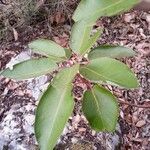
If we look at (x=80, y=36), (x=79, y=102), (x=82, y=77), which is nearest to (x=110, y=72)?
(x=82, y=77)

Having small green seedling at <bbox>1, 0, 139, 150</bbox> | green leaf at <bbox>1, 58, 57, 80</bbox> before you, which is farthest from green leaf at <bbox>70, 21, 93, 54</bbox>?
green leaf at <bbox>1, 58, 57, 80</bbox>

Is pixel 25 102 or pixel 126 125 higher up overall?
pixel 25 102

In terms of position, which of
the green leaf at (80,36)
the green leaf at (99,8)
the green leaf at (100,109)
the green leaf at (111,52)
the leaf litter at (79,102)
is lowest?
the leaf litter at (79,102)

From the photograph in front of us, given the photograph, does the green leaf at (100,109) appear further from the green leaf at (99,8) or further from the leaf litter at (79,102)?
the leaf litter at (79,102)

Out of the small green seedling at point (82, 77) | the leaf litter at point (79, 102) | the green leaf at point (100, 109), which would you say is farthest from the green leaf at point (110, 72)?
the leaf litter at point (79, 102)

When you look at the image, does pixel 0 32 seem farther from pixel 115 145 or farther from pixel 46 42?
pixel 46 42

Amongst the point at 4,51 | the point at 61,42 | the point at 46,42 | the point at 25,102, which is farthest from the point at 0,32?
the point at 46,42
